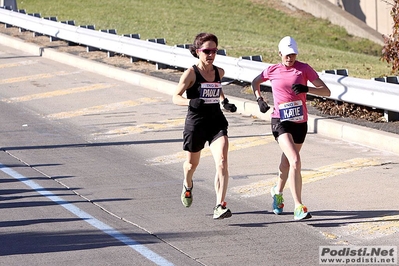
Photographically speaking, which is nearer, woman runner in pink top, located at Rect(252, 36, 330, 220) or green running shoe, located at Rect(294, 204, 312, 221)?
green running shoe, located at Rect(294, 204, 312, 221)

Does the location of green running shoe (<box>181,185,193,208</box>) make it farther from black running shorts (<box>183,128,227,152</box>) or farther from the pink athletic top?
the pink athletic top

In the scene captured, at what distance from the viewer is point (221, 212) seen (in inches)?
341

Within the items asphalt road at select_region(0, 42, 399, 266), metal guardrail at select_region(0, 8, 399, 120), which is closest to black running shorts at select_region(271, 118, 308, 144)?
asphalt road at select_region(0, 42, 399, 266)

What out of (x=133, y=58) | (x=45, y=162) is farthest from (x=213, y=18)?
(x=45, y=162)

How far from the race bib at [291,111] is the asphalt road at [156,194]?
3.22 feet

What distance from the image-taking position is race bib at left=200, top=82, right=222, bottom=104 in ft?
28.8

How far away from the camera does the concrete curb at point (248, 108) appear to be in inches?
474

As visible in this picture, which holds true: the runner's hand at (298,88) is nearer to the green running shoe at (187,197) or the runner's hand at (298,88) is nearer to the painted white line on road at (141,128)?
the green running shoe at (187,197)

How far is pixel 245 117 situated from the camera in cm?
1489

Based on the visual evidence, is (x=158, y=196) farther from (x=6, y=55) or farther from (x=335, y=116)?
(x=6, y=55)

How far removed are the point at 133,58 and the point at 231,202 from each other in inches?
452

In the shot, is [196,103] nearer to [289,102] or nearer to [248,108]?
[289,102]

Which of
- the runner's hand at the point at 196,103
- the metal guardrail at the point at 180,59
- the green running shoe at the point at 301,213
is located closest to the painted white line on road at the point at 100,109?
the metal guardrail at the point at 180,59

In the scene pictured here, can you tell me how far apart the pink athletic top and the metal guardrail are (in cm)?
400
